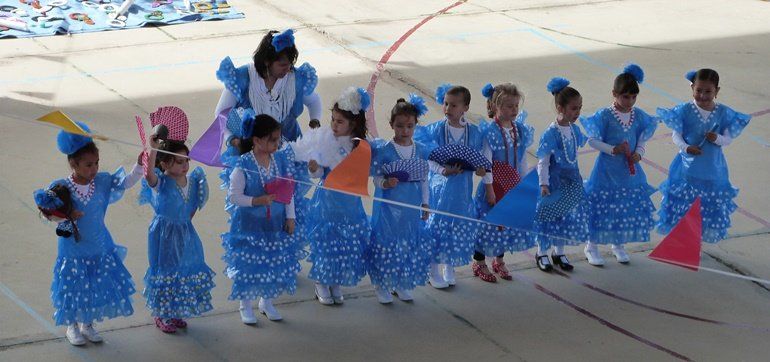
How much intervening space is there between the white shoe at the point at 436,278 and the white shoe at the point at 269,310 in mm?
1146

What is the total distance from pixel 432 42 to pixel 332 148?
6.83m

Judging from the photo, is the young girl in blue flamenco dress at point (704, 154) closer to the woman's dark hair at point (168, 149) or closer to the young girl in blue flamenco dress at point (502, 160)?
the young girl in blue flamenco dress at point (502, 160)

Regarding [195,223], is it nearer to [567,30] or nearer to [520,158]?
[520,158]

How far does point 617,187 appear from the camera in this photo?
307 inches

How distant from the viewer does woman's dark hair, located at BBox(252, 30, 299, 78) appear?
7152 mm

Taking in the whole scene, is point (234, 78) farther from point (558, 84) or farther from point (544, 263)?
point (544, 263)

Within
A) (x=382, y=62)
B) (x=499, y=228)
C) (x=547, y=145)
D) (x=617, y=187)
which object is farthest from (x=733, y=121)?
(x=382, y=62)

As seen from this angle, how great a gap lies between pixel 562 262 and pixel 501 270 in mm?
476

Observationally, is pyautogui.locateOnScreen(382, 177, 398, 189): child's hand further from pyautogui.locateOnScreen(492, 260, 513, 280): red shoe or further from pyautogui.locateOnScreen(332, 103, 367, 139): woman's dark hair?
pyautogui.locateOnScreen(492, 260, 513, 280): red shoe

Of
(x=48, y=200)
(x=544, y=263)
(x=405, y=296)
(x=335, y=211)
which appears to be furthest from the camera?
(x=544, y=263)

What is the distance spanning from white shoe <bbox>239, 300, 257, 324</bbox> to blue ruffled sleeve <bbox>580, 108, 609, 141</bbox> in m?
2.71

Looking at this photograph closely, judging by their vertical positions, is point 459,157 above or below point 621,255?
above

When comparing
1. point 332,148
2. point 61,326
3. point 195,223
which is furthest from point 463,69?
point 61,326

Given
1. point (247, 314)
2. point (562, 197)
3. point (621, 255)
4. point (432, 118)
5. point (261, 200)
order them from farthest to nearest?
point (432, 118)
point (621, 255)
point (562, 197)
point (247, 314)
point (261, 200)
